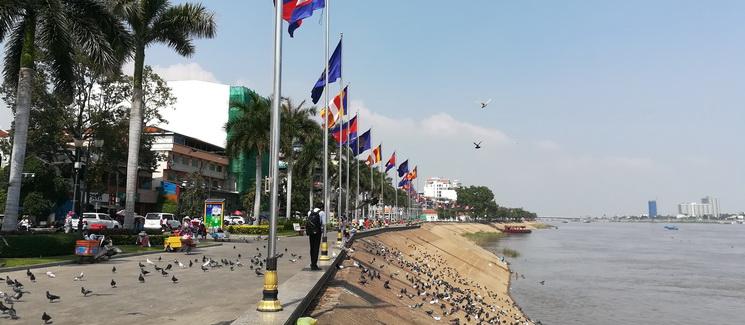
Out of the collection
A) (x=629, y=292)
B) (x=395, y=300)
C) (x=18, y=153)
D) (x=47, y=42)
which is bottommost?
(x=629, y=292)

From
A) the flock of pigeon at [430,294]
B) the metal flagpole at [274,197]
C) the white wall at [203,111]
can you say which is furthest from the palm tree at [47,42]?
the white wall at [203,111]

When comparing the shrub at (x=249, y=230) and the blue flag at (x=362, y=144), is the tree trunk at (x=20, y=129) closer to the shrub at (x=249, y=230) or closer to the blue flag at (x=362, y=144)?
the blue flag at (x=362, y=144)

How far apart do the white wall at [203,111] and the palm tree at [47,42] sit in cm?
6759

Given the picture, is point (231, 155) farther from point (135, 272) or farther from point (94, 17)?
point (135, 272)

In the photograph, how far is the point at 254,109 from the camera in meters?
45.2

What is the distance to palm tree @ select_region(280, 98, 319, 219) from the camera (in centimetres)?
4778

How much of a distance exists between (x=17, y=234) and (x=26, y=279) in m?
5.61

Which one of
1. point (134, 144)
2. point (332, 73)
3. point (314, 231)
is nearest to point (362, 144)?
point (134, 144)

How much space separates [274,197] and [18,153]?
13.7m

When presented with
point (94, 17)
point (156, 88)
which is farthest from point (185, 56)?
point (156, 88)

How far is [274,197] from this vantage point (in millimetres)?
8984

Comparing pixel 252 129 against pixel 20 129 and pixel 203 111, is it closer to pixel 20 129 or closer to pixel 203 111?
pixel 20 129

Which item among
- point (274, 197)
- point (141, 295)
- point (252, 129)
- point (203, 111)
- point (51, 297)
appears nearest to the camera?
point (274, 197)

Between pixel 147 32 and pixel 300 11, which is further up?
pixel 147 32
